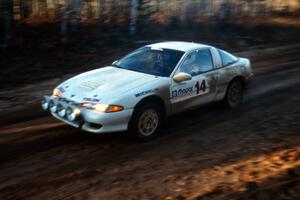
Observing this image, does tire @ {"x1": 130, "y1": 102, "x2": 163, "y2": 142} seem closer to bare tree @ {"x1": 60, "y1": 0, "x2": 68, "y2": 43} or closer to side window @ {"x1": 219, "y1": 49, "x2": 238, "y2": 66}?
side window @ {"x1": 219, "y1": 49, "x2": 238, "y2": 66}

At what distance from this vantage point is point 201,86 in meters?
8.74

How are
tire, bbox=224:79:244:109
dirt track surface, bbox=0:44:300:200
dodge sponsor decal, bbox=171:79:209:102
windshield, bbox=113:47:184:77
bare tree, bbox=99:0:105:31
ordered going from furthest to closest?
bare tree, bbox=99:0:105:31 < tire, bbox=224:79:244:109 < windshield, bbox=113:47:184:77 < dodge sponsor decal, bbox=171:79:209:102 < dirt track surface, bbox=0:44:300:200

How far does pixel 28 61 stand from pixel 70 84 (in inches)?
273

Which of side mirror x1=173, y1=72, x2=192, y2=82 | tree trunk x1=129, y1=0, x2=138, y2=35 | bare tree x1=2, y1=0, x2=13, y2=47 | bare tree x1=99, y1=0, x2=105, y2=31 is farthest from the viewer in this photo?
tree trunk x1=129, y1=0, x2=138, y2=35

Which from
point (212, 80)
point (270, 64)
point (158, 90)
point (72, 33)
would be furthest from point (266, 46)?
point (158, 90)

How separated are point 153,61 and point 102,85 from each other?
136cm

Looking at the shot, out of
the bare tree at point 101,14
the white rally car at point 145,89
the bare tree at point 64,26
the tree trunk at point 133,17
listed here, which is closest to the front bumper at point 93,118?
the white rally car at point 145,89

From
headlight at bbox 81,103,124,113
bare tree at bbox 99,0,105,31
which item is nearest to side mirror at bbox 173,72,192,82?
headlight at bbox 81,103,124,113

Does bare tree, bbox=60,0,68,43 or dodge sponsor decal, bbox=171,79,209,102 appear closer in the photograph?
dodge sponsor decal, bbox=171,79,209,102

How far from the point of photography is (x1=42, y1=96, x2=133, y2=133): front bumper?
284 inches

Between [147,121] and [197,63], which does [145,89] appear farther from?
[197,63]

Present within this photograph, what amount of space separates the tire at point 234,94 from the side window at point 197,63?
1.01 meters

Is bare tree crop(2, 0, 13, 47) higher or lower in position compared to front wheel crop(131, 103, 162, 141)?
higher

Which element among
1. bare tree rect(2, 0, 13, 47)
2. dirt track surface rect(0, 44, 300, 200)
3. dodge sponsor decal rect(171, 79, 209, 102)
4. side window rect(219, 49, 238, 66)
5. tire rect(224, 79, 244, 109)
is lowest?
dirt track surface rect(0, 44, 300, 200)
